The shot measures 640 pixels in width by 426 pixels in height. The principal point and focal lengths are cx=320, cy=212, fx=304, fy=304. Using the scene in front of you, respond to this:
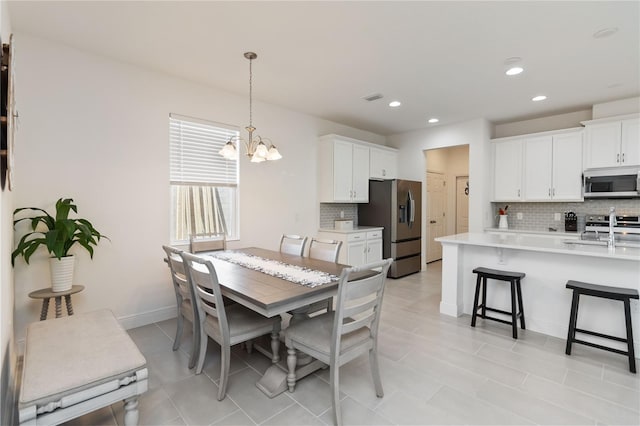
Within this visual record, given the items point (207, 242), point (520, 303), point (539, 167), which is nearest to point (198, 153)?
→ point (207, 242)

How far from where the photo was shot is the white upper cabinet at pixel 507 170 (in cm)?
502

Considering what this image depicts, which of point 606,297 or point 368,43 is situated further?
point 368,43

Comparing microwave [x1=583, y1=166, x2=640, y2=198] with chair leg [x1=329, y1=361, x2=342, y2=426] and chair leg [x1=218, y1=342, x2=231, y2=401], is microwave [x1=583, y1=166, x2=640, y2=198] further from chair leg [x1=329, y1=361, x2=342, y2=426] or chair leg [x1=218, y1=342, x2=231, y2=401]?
chair leg [x1=218, y1=342, x2=231, y2=401]

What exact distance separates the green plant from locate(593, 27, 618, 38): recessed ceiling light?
4.61 metres

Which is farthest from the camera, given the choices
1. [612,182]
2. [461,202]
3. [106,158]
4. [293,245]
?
[461,202]

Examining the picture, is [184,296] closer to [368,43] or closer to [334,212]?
[368,43]

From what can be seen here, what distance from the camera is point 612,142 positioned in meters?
4.18

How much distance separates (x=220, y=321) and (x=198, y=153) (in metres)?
2.40

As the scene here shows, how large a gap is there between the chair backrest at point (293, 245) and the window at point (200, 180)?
0.86 meters

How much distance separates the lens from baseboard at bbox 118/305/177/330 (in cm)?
315

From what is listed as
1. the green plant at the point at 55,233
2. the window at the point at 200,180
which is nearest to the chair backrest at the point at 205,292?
the green plant at the point at 55,233

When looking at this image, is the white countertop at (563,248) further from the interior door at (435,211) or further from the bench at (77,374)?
the interior door at (435,211)

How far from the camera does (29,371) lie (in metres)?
1.45

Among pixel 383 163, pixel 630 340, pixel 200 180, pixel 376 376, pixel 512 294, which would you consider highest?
pixel 383 163
